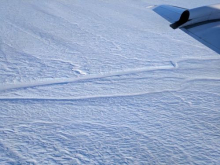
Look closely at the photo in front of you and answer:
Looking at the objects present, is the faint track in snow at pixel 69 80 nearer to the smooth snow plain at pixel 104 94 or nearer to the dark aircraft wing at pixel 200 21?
the smooth snow plain at pixel 104 94

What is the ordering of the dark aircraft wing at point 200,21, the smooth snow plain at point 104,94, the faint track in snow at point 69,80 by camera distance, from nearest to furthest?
the smooth snow plain at point 104,94 → the dark aircraft wing at point 200,21 → the faint track in snow at point 69,80

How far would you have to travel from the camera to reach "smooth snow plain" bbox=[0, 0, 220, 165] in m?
2.16

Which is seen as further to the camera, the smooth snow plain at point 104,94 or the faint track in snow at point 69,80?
the faint track in snow at point 69,80

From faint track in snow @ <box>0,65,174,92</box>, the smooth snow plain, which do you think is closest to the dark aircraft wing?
the smooth snow plain

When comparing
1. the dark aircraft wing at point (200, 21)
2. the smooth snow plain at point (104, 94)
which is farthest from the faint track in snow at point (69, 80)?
the dark aircraft wing at point (200, 21)

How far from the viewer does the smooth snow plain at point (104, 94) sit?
84.9 inches

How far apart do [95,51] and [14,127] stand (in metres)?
2.01

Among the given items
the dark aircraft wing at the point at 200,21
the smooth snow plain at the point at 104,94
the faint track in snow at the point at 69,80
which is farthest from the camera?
the faint track in snow at the point at 69,80

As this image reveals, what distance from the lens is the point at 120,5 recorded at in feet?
21.8

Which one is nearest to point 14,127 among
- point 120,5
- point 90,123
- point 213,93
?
point 90,123

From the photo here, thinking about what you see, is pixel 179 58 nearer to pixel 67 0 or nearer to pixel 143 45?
pixel 143 45

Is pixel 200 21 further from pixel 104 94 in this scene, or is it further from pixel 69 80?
pixel 69 80

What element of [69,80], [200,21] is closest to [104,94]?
[69,80]

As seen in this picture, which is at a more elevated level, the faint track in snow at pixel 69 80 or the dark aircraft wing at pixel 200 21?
the dark aircraft wing at pixel 200 21
